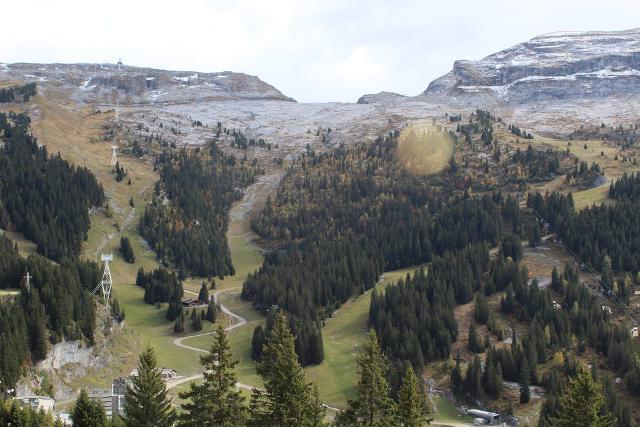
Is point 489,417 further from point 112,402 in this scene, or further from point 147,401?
point 147,401

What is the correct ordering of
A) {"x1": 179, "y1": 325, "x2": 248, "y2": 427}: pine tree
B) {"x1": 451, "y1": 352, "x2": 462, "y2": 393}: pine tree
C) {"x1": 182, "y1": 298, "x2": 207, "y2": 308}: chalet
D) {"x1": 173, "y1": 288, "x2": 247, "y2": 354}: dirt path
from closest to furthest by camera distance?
{"x1": 179, "y1": 325, "x2": 248, "y2": 427}: pine tree → {"x1": 451, "y1": 352, "x2": 462, "y2": 393}: pine tree → {"x1": 173, "y1": 288, "x2": 247, "y2": 354}: dirt path → {"x1": 182, "y1": 298, "x2": 207, "y2": 308}: chalet

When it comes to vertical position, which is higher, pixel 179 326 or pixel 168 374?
pixel 168 374

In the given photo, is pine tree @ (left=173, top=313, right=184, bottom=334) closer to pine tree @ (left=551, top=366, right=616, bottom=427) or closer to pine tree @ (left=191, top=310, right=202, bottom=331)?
pine tree @ (left=191, top=310, right=202, bottom=331)

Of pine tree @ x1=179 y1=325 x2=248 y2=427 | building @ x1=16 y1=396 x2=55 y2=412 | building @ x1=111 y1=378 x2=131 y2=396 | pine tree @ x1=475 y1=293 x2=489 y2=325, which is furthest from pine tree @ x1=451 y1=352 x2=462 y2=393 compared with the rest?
pine tree @ x1=179 y1=325 x2=248 y2=427

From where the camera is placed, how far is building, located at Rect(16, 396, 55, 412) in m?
85.6

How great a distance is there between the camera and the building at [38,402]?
85644mm

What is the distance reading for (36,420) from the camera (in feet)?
235

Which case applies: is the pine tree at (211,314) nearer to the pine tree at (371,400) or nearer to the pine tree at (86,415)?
the pine tree at (86,415)

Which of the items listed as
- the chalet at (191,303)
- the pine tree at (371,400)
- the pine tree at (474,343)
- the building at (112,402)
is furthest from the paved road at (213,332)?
the pine tree at (371,400)

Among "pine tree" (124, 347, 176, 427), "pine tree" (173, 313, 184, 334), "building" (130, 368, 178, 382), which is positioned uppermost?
"pine tree" (124, 347, 176, 427)

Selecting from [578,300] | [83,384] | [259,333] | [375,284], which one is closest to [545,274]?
[578,300]

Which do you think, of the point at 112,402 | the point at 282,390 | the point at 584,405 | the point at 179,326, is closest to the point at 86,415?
the point at 282,390

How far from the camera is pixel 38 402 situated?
287 feet

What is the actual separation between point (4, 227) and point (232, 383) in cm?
14605
